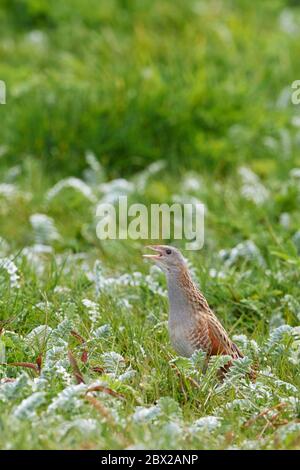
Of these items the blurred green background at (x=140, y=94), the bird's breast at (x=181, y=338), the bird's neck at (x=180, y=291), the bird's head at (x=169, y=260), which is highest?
the blurred green background at (x=140, y=94)

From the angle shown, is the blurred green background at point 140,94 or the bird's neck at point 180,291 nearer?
the bird's neck at point 180,291

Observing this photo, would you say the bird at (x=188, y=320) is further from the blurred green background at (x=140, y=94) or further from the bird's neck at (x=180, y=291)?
the blurred green background at (x=140, y=94)

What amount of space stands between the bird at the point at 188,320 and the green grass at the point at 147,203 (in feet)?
0.48

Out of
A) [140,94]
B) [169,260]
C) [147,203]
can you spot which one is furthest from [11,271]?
[140,94]

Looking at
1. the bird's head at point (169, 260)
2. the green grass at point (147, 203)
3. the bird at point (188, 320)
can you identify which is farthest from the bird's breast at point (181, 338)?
the bird's head at point (169, 260)

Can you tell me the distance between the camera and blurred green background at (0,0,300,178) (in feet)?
34.3

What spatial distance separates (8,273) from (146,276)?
0.99 m

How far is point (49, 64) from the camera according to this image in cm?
1202

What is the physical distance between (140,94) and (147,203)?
5.43 feet

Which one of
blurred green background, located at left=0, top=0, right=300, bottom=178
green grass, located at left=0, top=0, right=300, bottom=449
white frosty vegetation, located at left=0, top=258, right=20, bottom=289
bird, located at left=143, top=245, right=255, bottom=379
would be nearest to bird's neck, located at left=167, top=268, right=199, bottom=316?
bird, located at left=143, top=245, right=255, bottom=379

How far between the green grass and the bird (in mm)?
146

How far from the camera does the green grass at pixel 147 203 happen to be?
17.4ft

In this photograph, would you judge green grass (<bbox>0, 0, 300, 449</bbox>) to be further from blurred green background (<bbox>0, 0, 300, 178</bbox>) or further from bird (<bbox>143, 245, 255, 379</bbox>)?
bird (<bbox>143, 245, 255, 379</bbox>)

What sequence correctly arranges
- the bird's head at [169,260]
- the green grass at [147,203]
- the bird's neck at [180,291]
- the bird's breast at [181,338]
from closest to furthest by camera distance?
the green grass at [147,203] < the bird's breast at [181,338] < the bird's neck at [180,291] < the bird's head at [169,260]
